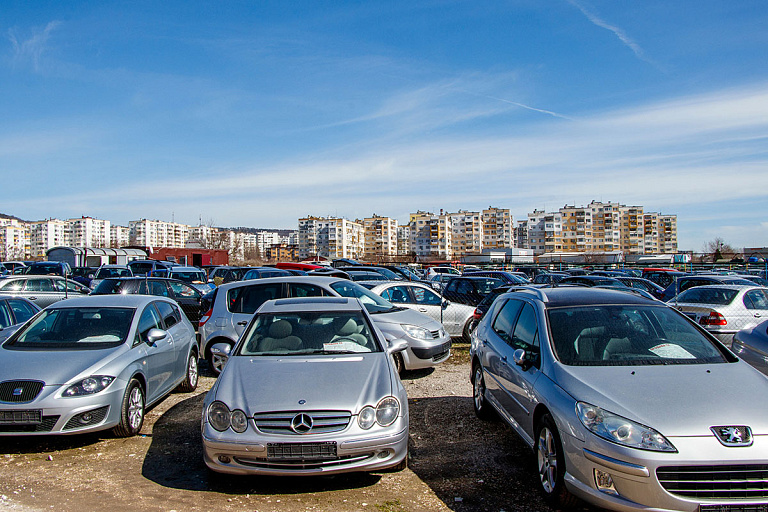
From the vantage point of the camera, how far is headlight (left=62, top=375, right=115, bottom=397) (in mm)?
5270

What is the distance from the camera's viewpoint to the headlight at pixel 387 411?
14.4 feet

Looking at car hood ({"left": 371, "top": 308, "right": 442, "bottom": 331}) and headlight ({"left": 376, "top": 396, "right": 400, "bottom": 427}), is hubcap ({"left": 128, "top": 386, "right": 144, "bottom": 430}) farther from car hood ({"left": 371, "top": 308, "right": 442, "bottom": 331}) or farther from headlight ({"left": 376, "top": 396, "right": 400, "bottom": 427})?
car hood ({"left": 371, "top": 308, "right": 442, "bottom": 331})

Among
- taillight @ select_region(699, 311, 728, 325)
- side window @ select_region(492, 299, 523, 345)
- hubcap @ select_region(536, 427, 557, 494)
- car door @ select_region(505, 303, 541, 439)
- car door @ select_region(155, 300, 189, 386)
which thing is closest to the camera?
hubcap @ select_region(536, 427, 557, 494)

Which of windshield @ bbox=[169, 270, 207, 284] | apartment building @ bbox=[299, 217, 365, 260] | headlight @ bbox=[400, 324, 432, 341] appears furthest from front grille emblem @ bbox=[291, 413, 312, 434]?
apartment building @ bbox=[299, 217, 365, 260]

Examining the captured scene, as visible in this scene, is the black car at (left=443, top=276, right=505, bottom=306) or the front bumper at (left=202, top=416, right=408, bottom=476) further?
the black car at (left=443, top=276, right=505, bottom=306)

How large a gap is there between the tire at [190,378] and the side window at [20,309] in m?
3.03

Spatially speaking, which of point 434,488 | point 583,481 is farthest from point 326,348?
point 583,481

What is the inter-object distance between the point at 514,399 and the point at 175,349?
453 cm

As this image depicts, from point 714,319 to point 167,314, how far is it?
10.2 m

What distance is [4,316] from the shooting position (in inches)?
327

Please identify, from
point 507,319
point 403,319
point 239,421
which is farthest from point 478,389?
point 239,421

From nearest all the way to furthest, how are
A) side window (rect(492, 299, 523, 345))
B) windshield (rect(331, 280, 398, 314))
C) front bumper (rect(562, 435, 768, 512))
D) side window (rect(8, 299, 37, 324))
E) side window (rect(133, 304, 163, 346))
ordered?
front bumper (rect(562, 435, 768, 512)), side window (rect(492, 299, 523, 345)), side window (rect(133, 304, 163, 346)), side window (rect(8, 299, 37, 324)), windshield (rect(331, 280, 398, 314))

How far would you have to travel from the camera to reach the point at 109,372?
5.54 m

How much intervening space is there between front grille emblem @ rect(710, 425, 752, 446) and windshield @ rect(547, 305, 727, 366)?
0.96 meters
